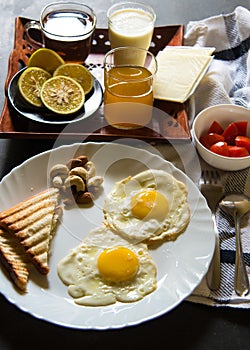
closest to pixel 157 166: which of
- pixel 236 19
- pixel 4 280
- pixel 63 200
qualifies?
pixel 63 200

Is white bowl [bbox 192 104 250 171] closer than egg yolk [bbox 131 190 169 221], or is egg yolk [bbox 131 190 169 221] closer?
egg yolk [bbox 131 190 169 221]

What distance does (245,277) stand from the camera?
1.33 metres

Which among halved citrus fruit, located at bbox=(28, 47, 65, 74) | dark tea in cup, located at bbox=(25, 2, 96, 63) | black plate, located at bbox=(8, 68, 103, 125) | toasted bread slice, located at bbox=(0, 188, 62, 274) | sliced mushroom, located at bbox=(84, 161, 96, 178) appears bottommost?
toasted bread slice, located at bbox=(0, 188, 62, 274)

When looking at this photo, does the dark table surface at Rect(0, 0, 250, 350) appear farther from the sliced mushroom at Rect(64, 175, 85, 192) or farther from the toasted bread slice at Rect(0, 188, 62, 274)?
the sliced mushroom at Rect(64, 175, 85, 192)

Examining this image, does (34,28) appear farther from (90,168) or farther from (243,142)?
(243,142)

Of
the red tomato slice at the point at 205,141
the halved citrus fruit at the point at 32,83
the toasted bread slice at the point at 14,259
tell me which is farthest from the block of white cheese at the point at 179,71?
the toasted bread slice at the point at 14,259

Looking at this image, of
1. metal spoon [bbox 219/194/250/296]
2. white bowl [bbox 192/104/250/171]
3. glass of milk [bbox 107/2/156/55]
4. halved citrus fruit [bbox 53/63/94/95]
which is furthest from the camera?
glass of milk [bbox 107/2/156/55]

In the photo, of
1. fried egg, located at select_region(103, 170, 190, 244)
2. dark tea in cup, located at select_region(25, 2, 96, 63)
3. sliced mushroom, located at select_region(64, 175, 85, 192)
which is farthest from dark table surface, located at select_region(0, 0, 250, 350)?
dark tea in cup, located at select_region(25, 2, 96, 63)

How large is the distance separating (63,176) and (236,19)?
0.99 m

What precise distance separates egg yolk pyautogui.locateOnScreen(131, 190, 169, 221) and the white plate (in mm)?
74

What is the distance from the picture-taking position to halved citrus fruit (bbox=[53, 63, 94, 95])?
5.63ft

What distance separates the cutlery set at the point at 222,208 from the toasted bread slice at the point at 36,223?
40 cm

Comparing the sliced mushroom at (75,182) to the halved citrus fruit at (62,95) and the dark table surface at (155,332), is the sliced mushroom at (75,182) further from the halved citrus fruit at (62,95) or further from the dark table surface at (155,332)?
the dark table surface at (155,332)

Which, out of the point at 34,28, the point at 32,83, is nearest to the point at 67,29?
the point at 34,28
